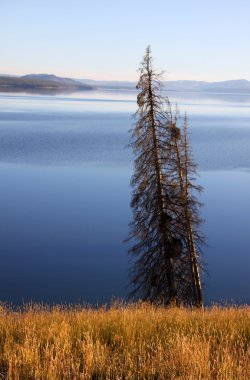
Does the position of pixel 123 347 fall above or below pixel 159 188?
below

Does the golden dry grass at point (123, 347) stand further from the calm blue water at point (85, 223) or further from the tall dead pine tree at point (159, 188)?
the calm blue water at point (85, 223)

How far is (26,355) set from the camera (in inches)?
283

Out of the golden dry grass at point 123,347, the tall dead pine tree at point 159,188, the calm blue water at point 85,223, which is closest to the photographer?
the golden dry grass at point 123,347

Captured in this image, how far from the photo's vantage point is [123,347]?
8.40m

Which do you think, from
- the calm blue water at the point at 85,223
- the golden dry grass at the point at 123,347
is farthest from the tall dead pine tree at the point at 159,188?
the golden dry grass at the point at 123,347

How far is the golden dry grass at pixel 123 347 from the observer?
22.7 ft

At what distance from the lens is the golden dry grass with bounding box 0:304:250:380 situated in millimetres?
6918

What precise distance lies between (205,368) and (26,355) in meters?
2.63

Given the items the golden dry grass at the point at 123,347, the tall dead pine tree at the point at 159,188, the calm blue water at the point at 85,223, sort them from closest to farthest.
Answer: the golden dry grass at the point at 123,347
the tall dead pine tree at the point at 159,188
the calm blue water at the point at 85,223

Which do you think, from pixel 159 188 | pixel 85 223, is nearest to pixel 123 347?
pixel 159 188

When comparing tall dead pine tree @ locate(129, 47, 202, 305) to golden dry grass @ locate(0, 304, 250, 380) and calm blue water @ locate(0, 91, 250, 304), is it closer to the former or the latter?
calm blue water @ locate(0, 91, 250, 304)

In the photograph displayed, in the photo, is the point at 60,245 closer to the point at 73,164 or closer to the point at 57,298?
the point at 57,298

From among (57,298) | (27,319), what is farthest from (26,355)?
(57,298)

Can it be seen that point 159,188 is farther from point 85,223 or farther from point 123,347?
point 85,223
